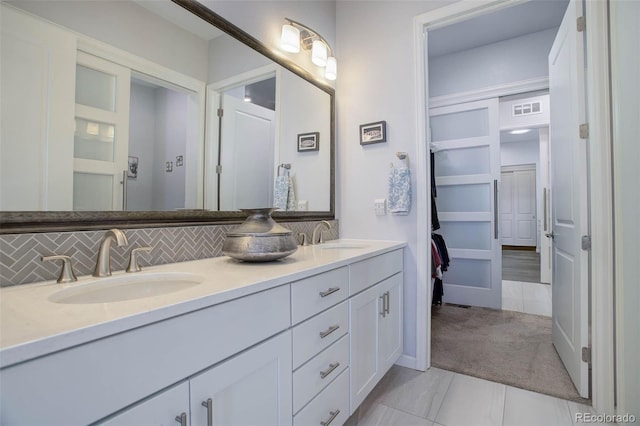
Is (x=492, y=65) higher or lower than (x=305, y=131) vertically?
higher

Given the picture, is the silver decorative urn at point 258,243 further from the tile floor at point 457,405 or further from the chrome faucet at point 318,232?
the tile floor at point 457,405

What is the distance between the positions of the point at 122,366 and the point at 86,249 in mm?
594

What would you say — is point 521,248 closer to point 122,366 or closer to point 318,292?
point 318,292

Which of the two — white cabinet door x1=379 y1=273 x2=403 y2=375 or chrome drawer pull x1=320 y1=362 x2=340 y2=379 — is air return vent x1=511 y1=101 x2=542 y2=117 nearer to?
white cabinet door x1=379 y1=273 x2=403 y2=375

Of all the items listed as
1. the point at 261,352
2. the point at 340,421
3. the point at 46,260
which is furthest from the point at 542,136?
the point at 46,260

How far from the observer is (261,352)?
2.96 ft

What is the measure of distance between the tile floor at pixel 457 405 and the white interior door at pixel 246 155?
1254mm

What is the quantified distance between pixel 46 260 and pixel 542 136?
18.2 feet

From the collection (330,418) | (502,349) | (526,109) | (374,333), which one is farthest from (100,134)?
(526,109)

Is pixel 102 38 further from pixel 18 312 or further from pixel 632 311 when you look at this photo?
pixel 632 311

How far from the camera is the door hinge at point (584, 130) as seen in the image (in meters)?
1.62

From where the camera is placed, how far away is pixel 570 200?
1805 mm

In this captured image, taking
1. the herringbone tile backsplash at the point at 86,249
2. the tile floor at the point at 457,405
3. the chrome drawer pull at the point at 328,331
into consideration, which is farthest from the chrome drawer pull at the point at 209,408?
the tile floor at the point at 457,405

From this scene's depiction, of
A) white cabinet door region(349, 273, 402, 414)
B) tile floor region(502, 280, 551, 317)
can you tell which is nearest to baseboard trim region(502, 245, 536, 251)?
tile floor region(502, 280, 551, 317)
